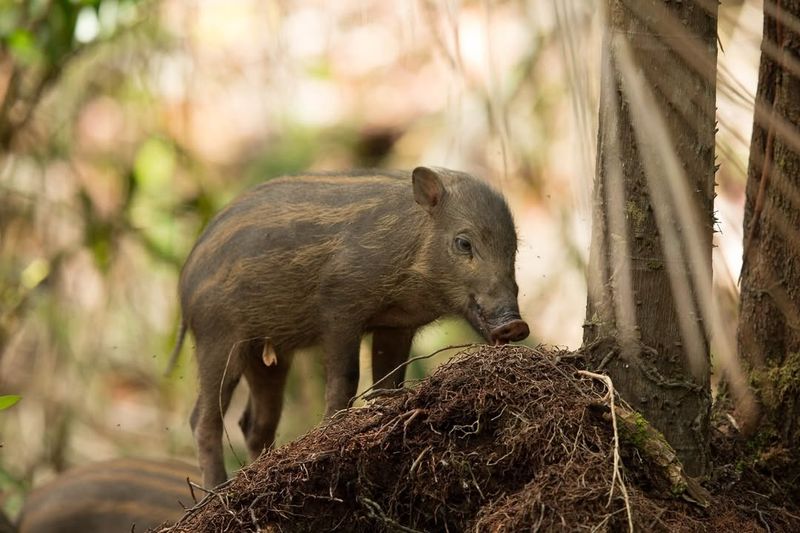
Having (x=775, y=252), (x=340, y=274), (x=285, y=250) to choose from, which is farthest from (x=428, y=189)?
(x=775, y=252)

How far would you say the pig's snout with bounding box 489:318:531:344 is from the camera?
3525mm

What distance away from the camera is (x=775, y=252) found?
3.10 m

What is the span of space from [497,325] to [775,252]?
907 millimetres

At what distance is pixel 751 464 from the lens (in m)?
2.94

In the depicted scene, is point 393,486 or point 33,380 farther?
point 33,380

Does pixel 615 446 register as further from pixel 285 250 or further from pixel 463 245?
pixel 285 250

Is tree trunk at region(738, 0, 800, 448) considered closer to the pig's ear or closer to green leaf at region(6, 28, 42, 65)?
the pig's ear

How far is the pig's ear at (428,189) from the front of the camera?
3881 millimetres

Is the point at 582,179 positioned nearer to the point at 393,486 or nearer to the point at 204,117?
the point at 393,486

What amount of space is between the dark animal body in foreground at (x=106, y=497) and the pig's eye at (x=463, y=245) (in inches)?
81.2

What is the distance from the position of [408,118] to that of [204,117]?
1615 mm

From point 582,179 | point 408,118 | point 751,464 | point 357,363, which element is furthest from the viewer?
point 408,118

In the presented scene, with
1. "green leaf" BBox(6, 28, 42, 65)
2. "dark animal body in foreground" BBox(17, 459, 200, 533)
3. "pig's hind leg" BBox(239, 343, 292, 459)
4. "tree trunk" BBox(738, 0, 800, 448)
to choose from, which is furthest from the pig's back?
"green leaf" BBox(6, 28, 42, 65)

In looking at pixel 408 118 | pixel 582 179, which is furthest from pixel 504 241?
pixel 408 118
